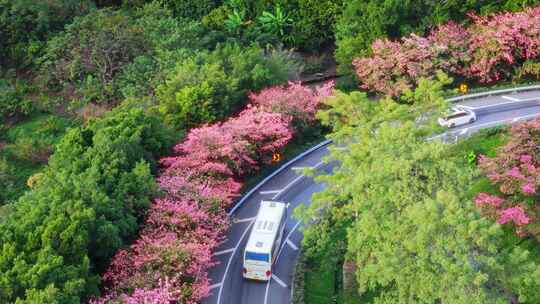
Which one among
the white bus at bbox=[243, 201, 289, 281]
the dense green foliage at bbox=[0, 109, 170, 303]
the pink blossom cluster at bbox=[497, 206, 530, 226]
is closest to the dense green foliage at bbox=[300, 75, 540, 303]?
the white bus at bbox=[243, 201, 289, 281]

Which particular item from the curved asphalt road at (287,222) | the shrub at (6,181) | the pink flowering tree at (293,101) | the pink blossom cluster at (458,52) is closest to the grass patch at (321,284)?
the curved asphalt road at (287,222)

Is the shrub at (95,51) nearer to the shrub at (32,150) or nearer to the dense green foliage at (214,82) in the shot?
the shrub at (32,150)

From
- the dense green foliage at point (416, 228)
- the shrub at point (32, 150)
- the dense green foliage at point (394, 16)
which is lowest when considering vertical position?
the dense green foliage at point (416, 228)

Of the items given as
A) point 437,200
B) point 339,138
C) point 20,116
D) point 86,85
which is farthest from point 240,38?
point 437,200

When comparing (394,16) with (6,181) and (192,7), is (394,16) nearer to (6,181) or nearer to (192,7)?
(192,7)

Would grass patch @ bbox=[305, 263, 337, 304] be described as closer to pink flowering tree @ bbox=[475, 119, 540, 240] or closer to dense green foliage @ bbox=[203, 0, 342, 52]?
pink flowering tree @ bbox=[475, 119, 540, 240]

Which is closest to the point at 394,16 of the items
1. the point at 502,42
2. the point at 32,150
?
the point at 502,42
